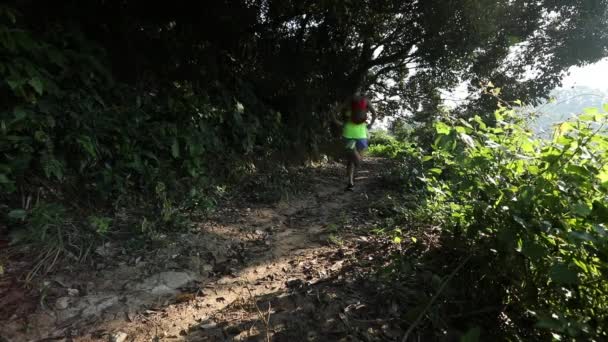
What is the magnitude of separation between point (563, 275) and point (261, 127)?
641cm

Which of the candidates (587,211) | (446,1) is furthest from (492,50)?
(587,211)

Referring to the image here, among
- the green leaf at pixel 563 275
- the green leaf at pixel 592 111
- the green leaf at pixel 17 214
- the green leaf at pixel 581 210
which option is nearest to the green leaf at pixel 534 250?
the green leaf at pixel 563 275

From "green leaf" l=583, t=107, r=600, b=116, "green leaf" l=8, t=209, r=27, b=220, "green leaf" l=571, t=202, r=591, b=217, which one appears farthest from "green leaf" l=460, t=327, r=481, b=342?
"green leaf" l=8, t=209, r=27, b=220

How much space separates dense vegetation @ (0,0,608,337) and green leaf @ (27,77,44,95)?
24 millimetres

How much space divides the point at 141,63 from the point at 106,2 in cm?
102

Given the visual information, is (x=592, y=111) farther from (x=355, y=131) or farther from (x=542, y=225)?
(x=355, y=131)

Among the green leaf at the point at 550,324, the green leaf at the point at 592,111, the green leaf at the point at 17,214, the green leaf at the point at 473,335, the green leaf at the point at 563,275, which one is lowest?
the green leaf at the point at 17,214

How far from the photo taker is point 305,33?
904cm

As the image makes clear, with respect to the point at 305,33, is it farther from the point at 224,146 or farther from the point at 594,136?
the point at 594,136

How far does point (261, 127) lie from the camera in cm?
749

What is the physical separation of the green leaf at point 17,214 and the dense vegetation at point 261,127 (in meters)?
0.02

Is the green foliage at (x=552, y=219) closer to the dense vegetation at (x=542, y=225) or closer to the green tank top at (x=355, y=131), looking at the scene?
the dense vegetation at (x=542, y=225)

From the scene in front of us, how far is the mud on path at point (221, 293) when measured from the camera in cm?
248

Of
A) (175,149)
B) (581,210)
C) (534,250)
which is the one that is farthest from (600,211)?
(175,149)
